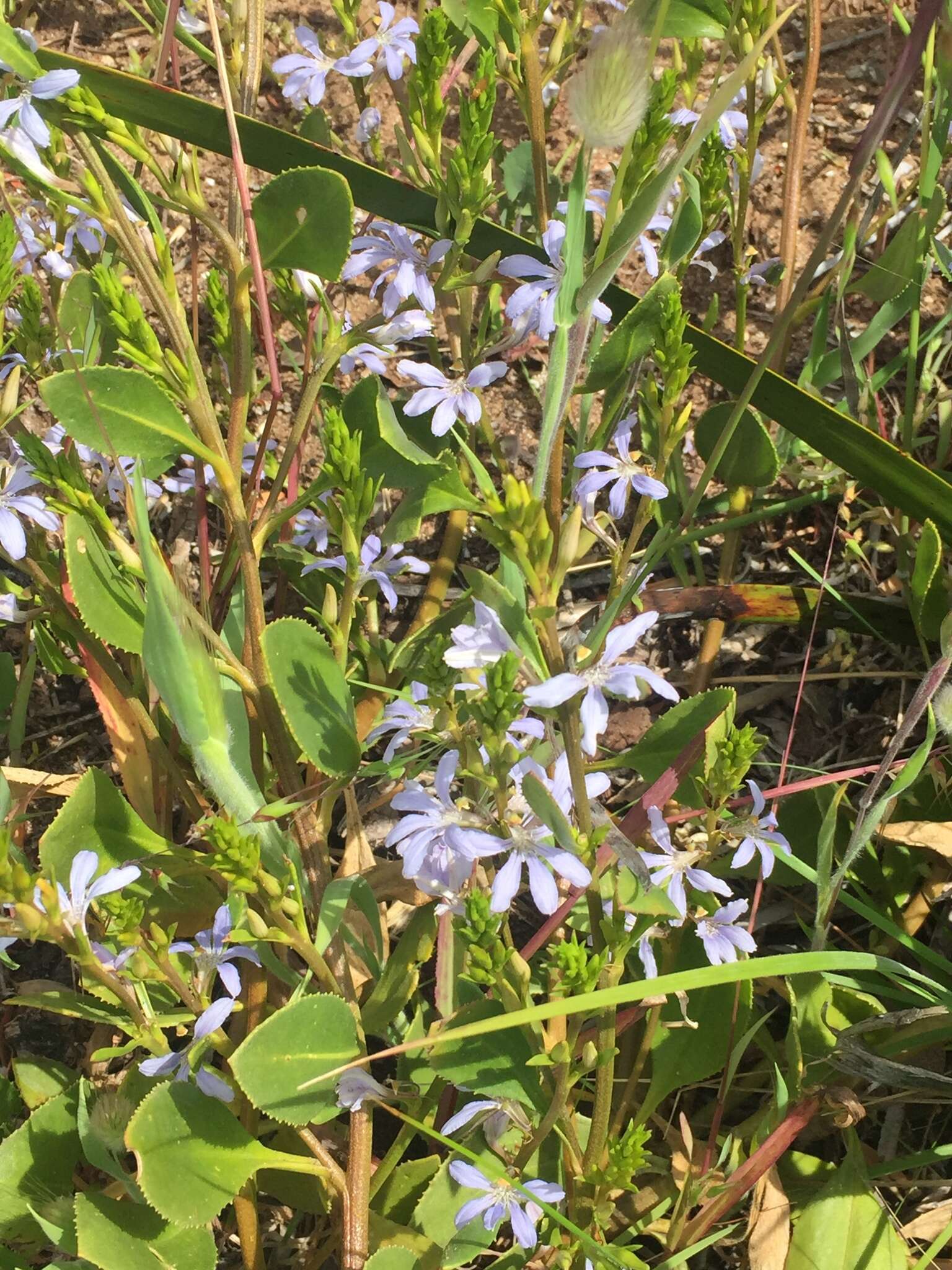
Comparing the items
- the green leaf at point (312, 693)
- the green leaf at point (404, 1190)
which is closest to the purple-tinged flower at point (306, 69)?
the green leaf at point (312, 693)

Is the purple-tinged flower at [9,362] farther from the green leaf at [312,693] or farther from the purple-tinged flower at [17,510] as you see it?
the green leaf at [312,693]

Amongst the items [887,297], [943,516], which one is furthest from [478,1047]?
[887,297]

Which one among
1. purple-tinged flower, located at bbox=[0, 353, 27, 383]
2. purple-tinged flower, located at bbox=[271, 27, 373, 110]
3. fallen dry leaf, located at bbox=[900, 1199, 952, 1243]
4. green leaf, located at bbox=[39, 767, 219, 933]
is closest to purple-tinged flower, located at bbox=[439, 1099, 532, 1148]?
green leaf, located at bbox=[39, 767, 219, 933]

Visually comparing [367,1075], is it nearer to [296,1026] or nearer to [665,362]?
[296,1026]

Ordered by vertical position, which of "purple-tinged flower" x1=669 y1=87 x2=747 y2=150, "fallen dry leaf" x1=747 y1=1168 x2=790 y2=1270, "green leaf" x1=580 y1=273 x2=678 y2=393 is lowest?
"fallen dry leaf" x1=747 y1=1168 x2=790 y2=1270

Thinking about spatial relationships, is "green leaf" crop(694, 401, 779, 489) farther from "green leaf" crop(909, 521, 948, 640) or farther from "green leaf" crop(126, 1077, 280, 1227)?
"green leaf" crop(126, 1077, 280, 1227)
